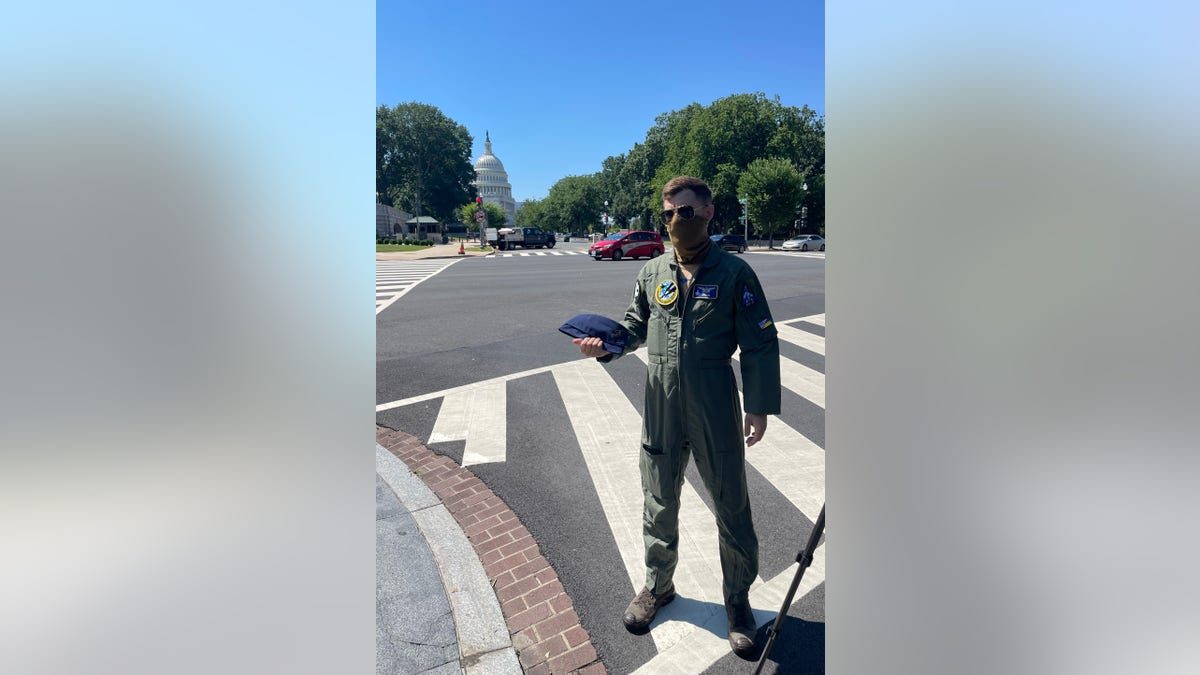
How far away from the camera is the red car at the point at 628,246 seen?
27875 millimetres

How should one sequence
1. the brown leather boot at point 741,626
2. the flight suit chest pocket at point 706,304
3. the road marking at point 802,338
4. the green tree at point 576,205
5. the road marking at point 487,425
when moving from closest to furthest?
1. the flight suit chest pocket at point 706,304
2. the brown leather boot at point 741,626
3. the road marking at point 487,425
4. the road marking at point 802,338
5. the green tree at point 576,205

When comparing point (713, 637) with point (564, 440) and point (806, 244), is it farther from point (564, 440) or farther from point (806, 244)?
point (806, 244)

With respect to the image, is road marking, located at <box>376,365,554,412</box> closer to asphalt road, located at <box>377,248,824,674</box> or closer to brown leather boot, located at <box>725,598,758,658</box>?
asphalt road, located at <box>377,248,824,674</box>

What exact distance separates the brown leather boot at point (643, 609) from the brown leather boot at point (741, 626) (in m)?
0.31

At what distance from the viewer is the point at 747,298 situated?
6.68 ft

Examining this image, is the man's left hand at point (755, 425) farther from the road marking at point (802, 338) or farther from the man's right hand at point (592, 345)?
the road marking at point (802, 338)

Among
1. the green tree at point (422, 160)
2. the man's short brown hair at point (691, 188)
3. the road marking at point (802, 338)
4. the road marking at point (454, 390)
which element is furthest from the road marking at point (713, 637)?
the green tree at point (422, 160)

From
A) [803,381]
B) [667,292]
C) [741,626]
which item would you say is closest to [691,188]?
[667,292]

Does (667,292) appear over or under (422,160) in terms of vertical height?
under

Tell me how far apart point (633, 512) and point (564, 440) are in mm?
1325
